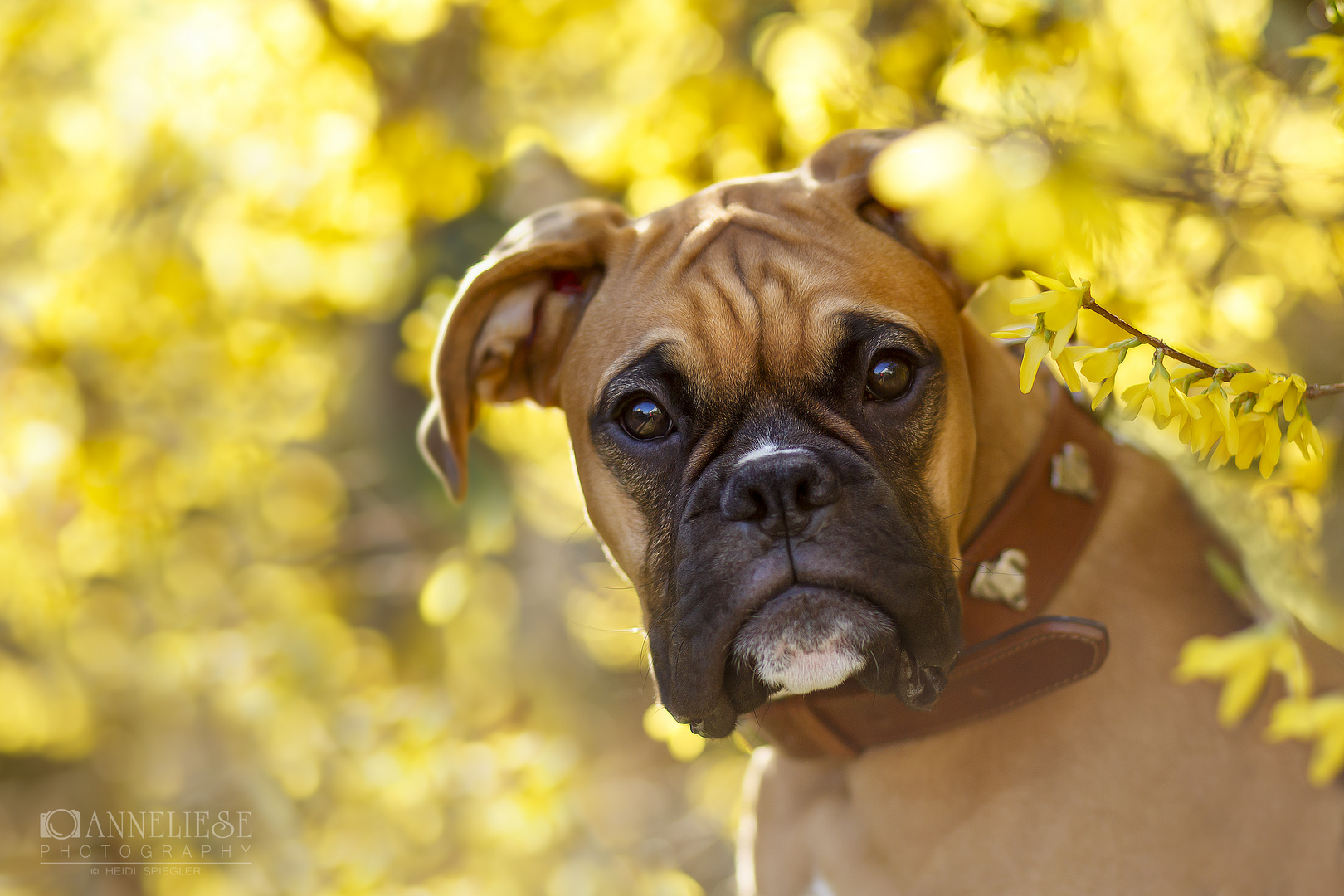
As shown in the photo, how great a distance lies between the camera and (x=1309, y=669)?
5.82 ft

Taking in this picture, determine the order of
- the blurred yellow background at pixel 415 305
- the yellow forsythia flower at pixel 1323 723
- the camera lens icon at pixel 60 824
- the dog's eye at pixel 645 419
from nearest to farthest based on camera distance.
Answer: the yellow forsythia flower at pixel 1323 723 → the dog's eye at pixel 645 419 → the blurred yellow background at pixel 415 305 → the camera lens icon at pixel 60 824

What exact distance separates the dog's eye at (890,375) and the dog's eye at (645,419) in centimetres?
43

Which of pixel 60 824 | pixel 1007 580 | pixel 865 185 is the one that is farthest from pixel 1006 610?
pixel 60 824

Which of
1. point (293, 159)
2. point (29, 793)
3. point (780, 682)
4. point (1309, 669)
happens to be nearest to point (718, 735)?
point (780, 682)

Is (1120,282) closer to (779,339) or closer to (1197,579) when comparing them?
(1197,579)

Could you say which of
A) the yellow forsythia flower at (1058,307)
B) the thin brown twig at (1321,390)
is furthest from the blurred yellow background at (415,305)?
the thin brown twig at (1321,390)

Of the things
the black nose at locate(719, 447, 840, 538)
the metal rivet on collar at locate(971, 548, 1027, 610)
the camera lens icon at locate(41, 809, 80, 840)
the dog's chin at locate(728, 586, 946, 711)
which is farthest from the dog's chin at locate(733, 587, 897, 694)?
the camera lens icon at locate(41, 809, 80, 840)

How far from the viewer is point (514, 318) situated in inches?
87.3

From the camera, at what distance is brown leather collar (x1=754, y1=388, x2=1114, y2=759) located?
179 centimetres

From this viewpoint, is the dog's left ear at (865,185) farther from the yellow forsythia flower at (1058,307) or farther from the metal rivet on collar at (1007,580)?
the yellow forsythia flower at (1058,307)

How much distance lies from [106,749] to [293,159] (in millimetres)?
4487

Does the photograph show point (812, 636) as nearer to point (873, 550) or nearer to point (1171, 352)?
point (873, 550)

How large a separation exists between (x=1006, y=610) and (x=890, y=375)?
0.52 m

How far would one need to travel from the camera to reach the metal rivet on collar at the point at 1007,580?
1848mm
